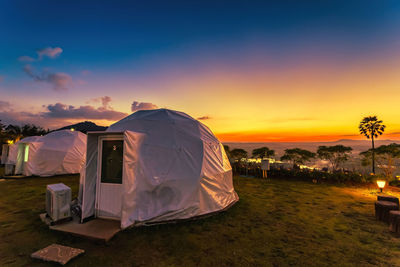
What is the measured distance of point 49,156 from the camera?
45.2 ft

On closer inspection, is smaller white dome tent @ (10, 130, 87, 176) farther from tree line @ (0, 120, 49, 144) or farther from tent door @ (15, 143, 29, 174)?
tree line @ (0, 120, 49, 144)

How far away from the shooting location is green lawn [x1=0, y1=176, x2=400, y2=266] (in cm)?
348

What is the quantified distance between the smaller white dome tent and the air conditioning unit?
916cm

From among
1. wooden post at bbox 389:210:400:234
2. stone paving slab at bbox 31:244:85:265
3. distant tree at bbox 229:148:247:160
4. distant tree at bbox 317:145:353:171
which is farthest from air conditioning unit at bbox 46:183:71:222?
distant tree at bbox 317:145:353:171

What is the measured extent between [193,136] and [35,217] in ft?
18.3

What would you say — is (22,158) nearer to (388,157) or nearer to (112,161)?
(112,161)

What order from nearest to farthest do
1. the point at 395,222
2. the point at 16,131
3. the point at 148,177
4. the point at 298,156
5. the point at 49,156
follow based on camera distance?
1. the point at 395,222
2. the point at 148,177
3. the point at 49,156
4. the point at 298,156
5. the point at 16,131

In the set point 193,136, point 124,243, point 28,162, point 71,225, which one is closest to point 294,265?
point 124,243

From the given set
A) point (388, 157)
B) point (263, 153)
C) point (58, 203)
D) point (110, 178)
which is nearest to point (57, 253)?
point (58, 203)

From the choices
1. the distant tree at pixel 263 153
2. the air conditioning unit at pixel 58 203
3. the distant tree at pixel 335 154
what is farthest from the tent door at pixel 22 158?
the distant tree at pixel 335 154

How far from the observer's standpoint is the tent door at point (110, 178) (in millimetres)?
5105

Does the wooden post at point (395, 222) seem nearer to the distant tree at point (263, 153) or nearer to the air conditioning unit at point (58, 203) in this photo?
the air conditioning unit at point (58, 203)

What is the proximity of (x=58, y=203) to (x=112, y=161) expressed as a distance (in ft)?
5.55

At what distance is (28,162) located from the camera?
13.2 m
